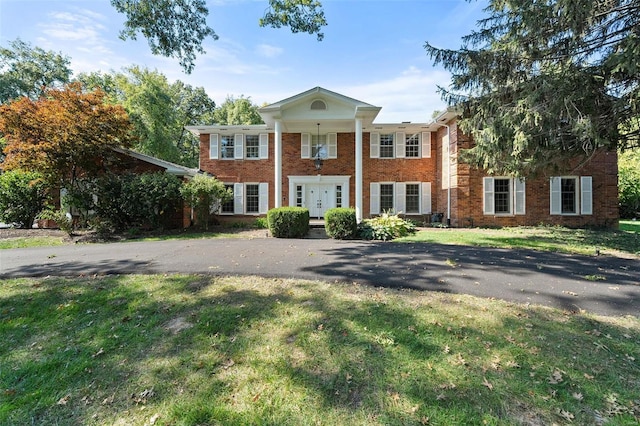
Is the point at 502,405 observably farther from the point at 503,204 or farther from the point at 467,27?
the point at 503,204

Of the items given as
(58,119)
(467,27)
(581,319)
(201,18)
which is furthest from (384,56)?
(58,119)

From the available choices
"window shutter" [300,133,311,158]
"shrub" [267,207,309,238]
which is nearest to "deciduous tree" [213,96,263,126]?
"window shutter" [300,133,311,158]

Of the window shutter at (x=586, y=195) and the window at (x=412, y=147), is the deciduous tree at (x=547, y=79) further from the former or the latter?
the window at (x=412, y=147)

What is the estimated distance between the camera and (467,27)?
1034 centimetres

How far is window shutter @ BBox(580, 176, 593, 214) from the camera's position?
15.0m

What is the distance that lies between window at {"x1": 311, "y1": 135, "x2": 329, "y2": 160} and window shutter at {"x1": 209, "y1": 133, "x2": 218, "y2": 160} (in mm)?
5548

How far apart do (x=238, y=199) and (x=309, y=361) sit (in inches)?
595

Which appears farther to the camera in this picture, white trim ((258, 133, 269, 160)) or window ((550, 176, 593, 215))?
white trim ((258, 133, 269, 160))

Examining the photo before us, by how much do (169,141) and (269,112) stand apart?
13192 mm

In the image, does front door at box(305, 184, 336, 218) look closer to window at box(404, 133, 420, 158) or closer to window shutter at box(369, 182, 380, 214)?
window shutter at box(369, 182, 380, 214)

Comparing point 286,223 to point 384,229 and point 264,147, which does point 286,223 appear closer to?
point 384,229

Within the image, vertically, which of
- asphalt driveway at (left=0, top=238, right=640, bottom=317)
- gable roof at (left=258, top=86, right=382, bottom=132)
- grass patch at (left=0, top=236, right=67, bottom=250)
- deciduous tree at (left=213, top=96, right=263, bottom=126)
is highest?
deciduous tree at (left=213, top=96, right=263, bottom=126)

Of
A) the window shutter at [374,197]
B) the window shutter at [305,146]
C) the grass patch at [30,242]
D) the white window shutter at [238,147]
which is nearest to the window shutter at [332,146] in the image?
the window shutter at [305,146]

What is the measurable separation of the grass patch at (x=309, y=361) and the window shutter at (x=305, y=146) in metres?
13.4
